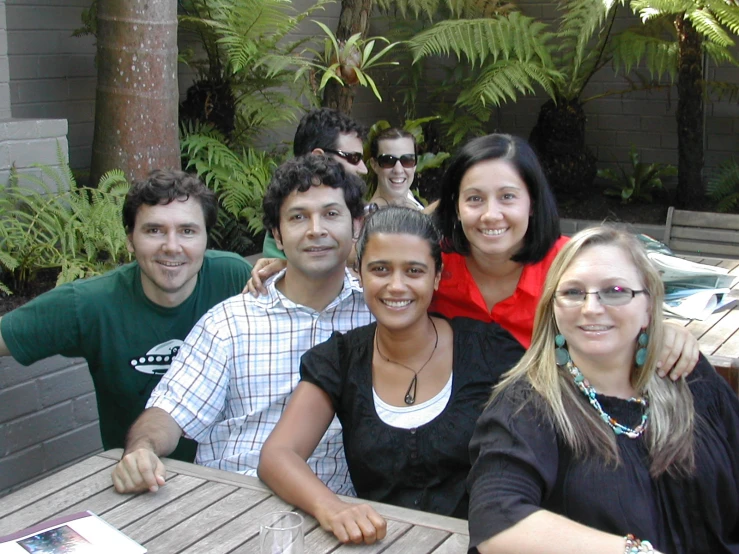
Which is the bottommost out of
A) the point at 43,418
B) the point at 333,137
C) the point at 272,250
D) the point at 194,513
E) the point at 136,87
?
the point at 43,418

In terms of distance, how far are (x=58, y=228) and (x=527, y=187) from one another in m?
2.29

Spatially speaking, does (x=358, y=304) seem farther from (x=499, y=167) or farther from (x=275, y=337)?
(x=499, y=167)

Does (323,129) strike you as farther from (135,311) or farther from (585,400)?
(585,400)

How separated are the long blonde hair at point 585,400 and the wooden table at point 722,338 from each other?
2.58 ft

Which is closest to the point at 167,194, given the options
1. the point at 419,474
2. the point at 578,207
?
the point at 419,474

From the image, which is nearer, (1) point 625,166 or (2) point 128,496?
(2) point 128,496

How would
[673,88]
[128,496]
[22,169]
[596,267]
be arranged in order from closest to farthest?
[596,267] < [128,496] < [22,169] < [673,88]

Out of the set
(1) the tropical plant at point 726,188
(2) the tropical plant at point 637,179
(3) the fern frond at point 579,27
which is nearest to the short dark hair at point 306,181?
(3) the fern frond at point 579,27

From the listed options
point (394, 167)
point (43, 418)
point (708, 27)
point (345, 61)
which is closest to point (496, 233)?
point (394, 167)

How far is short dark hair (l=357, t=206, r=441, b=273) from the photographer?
7.88 ft

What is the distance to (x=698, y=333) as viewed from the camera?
3436 mm

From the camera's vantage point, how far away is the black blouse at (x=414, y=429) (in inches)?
88.2

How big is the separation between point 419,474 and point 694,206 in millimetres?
5735

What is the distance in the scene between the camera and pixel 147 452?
2.27 meters
